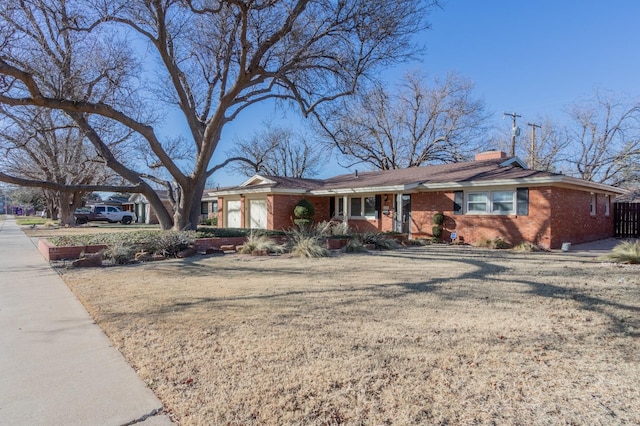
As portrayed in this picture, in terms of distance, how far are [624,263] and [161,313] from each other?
10.5m

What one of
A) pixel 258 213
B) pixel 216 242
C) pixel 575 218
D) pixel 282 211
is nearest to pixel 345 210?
pixel 282 211

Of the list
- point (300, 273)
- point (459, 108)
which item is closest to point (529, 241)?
point (300, 273)

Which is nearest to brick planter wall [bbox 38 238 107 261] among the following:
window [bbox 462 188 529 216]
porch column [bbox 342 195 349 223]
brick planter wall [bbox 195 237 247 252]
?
brick planter wall [bbox 195 237 247 252]

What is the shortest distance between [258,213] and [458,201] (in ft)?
36.8

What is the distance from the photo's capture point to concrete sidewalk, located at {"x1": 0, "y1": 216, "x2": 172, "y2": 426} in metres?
2.90

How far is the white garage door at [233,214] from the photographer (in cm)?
2501

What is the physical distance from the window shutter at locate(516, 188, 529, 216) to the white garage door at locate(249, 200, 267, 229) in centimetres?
1260

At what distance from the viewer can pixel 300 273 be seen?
29.0 ft

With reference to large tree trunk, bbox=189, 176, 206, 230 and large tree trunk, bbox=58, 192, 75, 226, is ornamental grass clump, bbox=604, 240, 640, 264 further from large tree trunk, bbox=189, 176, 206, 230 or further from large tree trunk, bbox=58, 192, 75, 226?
large tree trunk, bbox=58, 192, 75, 226

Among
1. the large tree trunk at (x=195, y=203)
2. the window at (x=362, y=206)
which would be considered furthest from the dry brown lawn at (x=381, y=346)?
the window at (x=362, y=206)

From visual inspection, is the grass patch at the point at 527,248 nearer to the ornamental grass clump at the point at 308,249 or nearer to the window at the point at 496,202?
the window at the point at 496,202

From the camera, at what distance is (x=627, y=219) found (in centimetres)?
1995

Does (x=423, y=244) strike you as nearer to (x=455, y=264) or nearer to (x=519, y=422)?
(x=455, y=264)

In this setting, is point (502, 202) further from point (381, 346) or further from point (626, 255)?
A: point (381, 346)
